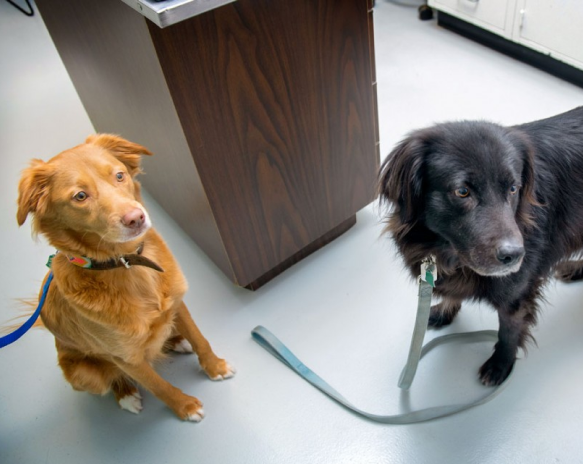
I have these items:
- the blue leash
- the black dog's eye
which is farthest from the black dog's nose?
the blue leash

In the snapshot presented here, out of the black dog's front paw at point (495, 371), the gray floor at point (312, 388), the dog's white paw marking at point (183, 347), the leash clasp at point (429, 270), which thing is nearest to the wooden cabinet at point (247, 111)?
the gray floor at point (312, 388)

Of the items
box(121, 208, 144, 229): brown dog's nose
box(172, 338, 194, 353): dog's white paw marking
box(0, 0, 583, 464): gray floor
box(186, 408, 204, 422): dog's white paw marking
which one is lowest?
box(0, 0, 583, 464): gray floor

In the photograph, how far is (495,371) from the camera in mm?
1592

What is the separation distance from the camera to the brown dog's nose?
1.19m

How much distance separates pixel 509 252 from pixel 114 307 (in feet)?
3.37

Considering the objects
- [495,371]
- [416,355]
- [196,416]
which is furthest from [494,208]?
[196,416]

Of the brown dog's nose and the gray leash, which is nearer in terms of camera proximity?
the brown dog's nose

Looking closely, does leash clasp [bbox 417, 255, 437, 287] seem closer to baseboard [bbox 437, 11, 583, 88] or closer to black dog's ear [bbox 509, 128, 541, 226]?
black dog's ear [bbox 509, 128, 541, 226]

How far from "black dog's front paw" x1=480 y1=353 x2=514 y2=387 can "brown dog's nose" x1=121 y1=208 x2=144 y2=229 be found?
1181 mm

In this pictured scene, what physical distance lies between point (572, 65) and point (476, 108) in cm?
54

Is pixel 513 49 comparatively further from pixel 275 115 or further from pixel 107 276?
pixel 107 276

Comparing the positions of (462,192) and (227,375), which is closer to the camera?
(462,192)

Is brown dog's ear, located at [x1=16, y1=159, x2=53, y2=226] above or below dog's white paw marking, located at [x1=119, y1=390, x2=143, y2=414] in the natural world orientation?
above

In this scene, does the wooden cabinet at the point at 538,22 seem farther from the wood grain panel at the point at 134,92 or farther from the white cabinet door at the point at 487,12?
the wood grain panel at the point at 134,92
